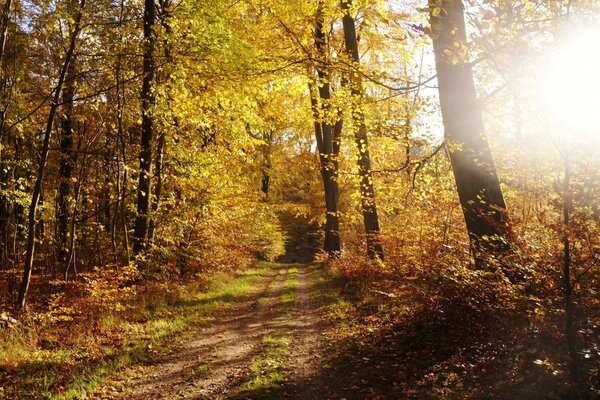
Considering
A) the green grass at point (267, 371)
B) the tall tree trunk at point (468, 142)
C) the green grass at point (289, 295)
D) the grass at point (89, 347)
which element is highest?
the tall tree trunk at point (468, 142)

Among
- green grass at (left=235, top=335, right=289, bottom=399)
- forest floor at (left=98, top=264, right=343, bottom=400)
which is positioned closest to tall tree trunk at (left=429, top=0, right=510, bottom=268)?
forest floor at (left=98, top=264, right=343, bottom=400)

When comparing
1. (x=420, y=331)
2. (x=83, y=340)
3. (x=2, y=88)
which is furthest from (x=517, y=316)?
(x=2, y=88)

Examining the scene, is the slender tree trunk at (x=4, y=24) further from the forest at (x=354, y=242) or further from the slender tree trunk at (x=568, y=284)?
→ the slender tree trunk at (x=568, y=284)

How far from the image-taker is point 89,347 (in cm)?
764

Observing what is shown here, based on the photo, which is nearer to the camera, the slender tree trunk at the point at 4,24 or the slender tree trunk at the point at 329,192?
the slender tree trunk at the point at 4,24

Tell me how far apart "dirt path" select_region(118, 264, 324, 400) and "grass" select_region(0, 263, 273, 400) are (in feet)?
1.78

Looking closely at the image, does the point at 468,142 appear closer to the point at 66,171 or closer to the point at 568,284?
the point at 568,284

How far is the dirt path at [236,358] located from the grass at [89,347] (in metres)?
0.54

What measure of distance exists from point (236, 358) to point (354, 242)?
1070 centimetres

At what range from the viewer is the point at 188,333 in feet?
31.9

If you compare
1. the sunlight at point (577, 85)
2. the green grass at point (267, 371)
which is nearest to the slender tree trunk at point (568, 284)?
the sunlight at point (577, 85)

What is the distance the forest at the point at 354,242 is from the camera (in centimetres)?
509

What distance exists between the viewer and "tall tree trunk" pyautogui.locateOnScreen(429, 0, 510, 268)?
6973mm

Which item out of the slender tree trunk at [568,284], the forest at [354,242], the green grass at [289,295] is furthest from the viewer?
the green grass at [289,295]
